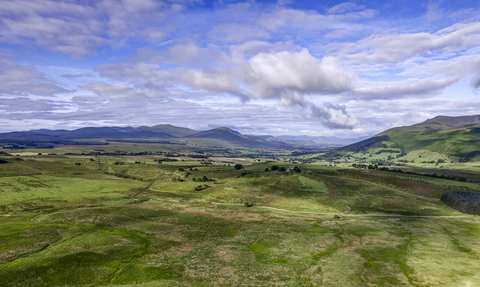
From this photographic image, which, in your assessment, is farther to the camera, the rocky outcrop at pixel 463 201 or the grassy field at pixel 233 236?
the rocky outcrop at pixel 463 201

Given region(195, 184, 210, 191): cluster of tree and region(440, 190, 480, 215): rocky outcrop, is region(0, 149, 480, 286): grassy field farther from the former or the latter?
region(195, 184, 210, 191): cluster of tree

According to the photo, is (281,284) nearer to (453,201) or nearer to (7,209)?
(7,209)

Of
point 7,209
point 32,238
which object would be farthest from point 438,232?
point 7,209

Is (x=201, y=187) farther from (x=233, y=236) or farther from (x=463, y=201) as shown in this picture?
(x=463, y=201)

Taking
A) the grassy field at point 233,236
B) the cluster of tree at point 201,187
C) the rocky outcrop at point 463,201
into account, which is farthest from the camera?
the cluster of tree at point 201,187

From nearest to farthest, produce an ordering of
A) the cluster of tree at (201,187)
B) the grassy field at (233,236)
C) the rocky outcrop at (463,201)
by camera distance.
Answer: the grassy field at (233,236), the rocky outcrop at (463,201), the cluster of tree at (201,187)

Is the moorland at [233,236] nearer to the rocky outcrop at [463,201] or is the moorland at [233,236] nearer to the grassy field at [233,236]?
the grassy field at [233,236]

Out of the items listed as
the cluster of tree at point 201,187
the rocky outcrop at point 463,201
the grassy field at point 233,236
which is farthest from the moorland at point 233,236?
the cluster of tree at point 201,187
